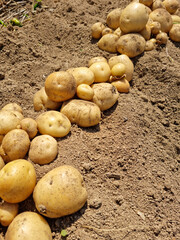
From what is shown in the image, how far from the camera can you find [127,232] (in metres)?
2.01

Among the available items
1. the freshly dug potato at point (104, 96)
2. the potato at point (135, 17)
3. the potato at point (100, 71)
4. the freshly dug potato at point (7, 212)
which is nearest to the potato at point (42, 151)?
the freshly dug potato at point (7, 212)

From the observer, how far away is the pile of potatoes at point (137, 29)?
3.57 meters

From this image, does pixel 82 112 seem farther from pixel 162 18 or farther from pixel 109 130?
pixel 162 18

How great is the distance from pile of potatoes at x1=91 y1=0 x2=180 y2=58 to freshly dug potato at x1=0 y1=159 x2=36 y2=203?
8.03ft

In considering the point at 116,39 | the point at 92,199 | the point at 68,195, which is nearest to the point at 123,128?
the point at 92,199

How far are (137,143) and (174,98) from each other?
3.89ft

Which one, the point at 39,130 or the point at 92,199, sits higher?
the point at 39,130

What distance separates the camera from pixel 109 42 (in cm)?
380

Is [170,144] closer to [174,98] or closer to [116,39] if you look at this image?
[174,98]

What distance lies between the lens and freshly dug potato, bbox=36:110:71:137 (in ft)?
8.00

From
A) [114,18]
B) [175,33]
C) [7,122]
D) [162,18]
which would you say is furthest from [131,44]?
[7,122]

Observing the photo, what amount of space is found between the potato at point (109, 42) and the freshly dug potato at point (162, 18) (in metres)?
0.83

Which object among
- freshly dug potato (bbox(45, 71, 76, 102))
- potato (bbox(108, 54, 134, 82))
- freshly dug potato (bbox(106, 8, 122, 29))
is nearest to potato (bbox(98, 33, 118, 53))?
freshly dug potato (bbox(106, 8, 122, 29))

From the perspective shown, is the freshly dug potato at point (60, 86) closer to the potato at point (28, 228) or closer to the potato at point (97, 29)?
the potato at point (28, 228)
